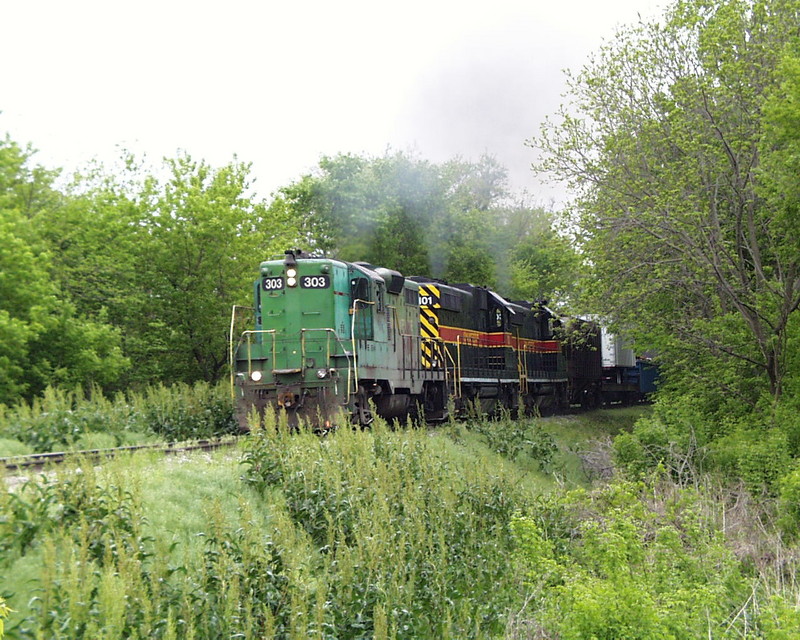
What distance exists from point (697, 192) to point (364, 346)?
8.08m

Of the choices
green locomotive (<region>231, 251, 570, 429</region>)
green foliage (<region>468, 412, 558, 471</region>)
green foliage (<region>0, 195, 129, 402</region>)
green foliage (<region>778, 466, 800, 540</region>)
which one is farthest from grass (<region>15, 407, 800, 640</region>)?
green foliage (<region>0, 195, 129, 402</region>)

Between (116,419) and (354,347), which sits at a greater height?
(354,347)

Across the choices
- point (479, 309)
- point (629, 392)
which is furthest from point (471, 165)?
point (479, 309)

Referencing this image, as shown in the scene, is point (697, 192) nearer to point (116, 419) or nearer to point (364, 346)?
point (364, 346)

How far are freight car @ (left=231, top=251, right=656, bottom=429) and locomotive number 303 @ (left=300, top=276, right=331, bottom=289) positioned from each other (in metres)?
0.02

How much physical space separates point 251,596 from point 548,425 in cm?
1743

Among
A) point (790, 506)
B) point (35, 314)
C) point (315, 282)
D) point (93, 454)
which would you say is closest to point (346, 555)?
point (93, 454)

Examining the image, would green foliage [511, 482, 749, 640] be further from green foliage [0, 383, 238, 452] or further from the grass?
green foliage [0, 383, 238, 452]

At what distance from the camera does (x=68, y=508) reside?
7.86 metres

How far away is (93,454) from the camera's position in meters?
11.3

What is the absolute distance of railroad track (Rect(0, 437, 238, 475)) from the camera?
9.42m

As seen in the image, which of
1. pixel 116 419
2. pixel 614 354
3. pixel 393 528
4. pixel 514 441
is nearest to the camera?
pixel 393 528

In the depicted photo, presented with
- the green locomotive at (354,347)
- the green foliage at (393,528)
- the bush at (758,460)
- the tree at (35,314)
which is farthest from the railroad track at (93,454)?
the bush at (758,460)

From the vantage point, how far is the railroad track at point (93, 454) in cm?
942
